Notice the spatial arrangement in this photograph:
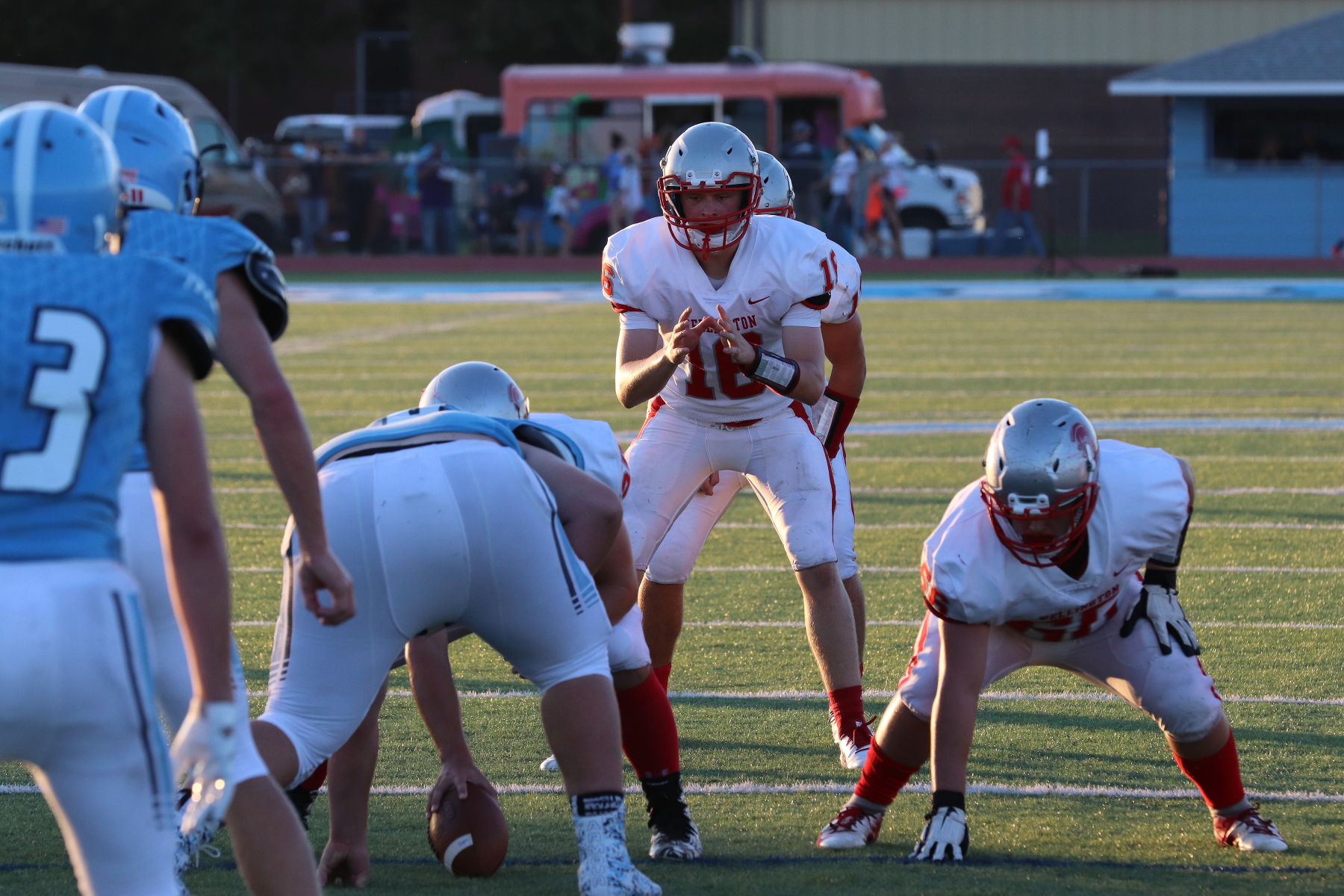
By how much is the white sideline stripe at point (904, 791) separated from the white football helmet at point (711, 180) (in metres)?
1.40

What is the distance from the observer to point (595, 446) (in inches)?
130

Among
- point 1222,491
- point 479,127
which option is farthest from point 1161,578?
point 479,127

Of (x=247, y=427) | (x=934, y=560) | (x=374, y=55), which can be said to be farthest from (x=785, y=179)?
(x=374, y=55)

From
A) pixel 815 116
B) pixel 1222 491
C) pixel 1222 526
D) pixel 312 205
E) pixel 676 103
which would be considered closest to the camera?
pixel 1222 526

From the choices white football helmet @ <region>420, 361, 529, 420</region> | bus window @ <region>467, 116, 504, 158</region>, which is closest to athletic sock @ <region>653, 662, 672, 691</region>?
white football helmet @ <region>420, 361, 529, 420</region>

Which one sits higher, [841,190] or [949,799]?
[841,190]

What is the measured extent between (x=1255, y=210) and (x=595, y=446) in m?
21.3

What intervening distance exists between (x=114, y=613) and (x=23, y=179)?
0.57 meters

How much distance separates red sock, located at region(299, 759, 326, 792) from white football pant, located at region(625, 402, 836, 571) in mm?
1071

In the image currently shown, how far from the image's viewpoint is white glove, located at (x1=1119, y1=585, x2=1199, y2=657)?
11.0 ft

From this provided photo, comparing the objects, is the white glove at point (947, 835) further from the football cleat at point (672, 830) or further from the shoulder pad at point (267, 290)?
the shoulder pad at point (267, 290)

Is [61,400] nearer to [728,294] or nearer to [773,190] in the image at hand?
[728,294]

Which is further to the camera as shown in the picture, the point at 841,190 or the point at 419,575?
the point at 841,190

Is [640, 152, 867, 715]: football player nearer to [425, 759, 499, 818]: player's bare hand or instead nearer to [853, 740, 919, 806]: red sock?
[853, 740, 919, 806]: red sock
